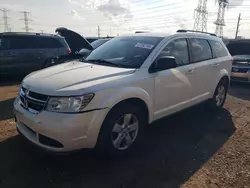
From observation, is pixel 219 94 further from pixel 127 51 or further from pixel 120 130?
pixel 120 130

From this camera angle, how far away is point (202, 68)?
5012mm

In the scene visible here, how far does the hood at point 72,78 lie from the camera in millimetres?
3109

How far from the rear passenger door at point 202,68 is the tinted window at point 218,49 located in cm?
20

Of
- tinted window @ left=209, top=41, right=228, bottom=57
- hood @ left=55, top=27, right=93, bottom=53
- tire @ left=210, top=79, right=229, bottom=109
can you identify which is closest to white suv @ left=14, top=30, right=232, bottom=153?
tinted window @ left=209, top=41, right=228, bottom=57

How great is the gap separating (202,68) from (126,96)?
7.29ft

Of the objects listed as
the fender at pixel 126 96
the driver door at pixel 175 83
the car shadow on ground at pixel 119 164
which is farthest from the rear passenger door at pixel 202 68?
the fender at pixel 126 96

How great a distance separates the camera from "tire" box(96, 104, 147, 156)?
3.29 meters

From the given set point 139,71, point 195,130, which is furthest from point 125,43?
point 195,130

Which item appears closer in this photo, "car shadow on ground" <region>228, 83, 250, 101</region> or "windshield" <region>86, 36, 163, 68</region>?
"windshield" <region>86, 36, 163, 68</region>

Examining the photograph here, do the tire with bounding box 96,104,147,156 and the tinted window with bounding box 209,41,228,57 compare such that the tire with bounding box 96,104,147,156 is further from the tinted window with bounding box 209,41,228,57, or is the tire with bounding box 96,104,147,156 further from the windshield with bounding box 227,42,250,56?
the windshield with bounding box 227,42,250,56

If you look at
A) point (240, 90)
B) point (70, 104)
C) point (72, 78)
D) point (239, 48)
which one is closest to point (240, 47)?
point (239, 48)

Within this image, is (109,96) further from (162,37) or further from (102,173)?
(162,37)

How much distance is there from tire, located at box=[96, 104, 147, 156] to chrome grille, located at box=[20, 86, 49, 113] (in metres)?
0.79

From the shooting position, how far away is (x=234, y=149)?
4.07 m
